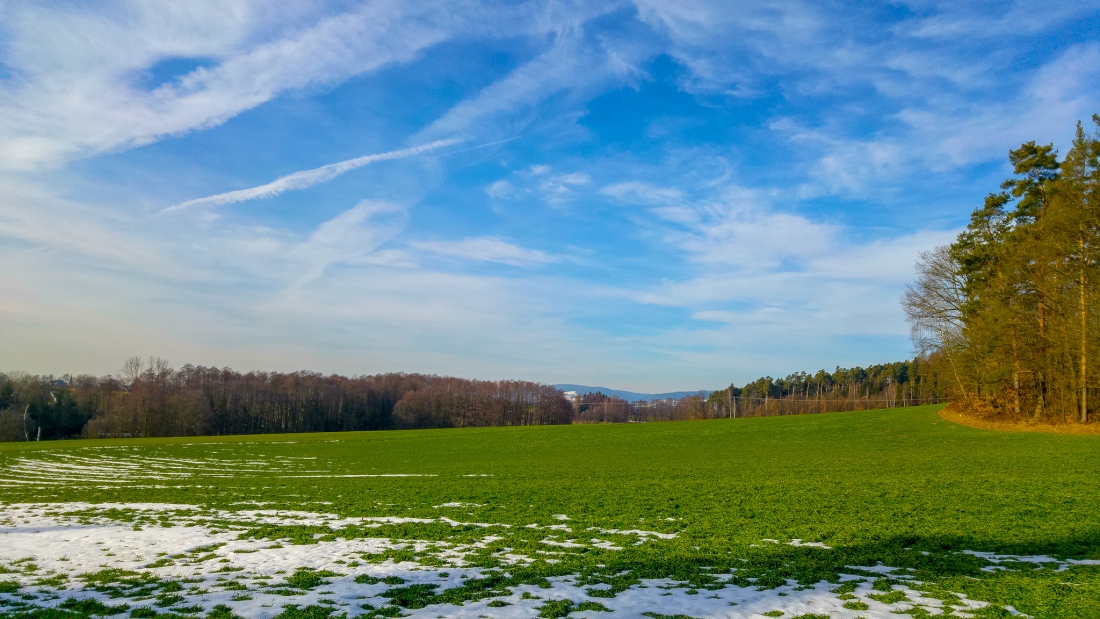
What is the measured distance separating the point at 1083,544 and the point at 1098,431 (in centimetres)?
3287

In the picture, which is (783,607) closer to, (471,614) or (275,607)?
(471,614)

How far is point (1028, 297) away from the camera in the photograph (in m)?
38.1

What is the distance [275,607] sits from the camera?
7.66 meters

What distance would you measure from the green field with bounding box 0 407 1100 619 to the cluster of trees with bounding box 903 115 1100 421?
5.63 metres

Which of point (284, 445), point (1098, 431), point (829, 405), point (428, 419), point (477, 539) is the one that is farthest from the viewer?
point (428, 419)

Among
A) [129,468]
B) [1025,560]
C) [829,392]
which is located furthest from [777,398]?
[1025,560]

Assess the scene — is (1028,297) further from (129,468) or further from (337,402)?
(337,402)

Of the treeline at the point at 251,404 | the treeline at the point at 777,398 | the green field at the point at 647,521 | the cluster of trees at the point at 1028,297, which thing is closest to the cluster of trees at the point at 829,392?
the treeline at the point at 777,398

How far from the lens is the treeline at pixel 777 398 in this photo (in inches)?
4729

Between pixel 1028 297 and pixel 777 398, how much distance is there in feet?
335

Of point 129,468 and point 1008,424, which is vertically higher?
point 1008,424

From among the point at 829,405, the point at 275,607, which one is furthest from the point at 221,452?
the point at 829,405

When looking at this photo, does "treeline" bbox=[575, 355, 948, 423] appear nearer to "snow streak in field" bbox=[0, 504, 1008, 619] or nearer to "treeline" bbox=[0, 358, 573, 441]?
"treeline" bbox=[0, 358, 573, 441]

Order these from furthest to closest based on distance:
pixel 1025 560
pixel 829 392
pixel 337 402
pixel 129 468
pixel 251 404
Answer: pixel 829 392 → pixel 337 402 → pixel 251 404 → pixel 129 468 → pixel 1025 560
